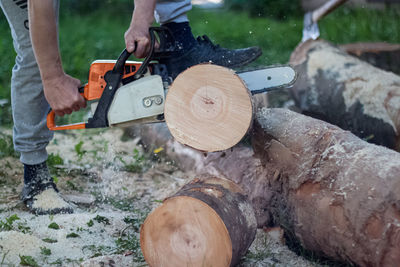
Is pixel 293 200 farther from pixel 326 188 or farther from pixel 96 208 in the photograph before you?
pixel 96 208

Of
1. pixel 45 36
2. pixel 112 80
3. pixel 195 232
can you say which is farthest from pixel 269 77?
pixel 45 36

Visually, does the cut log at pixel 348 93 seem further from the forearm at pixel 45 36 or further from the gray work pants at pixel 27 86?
the forearm at pixel 45 36

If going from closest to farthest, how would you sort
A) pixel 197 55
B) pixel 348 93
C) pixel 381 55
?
pixel 197 55
pixel 348 93
pixel 381 55

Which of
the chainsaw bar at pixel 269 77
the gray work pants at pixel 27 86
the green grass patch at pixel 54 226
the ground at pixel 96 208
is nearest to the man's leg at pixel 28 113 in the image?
the gray work pants at pixel 27 86

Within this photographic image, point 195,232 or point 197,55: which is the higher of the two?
point 197,55

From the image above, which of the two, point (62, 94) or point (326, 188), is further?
point (62, 94)

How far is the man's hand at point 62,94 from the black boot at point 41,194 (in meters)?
0.49

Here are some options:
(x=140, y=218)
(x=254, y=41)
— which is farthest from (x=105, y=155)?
(x=254, y=41)

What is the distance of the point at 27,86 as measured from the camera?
2.29 metres

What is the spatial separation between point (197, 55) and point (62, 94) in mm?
663

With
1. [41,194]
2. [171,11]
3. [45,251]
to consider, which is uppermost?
[171,11]

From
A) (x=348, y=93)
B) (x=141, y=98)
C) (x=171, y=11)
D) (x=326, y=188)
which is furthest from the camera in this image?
(x=348, y=93)

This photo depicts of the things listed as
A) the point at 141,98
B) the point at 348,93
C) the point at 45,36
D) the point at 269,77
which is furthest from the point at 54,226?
the point at 348,93

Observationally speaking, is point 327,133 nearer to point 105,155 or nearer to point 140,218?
point 140,218
